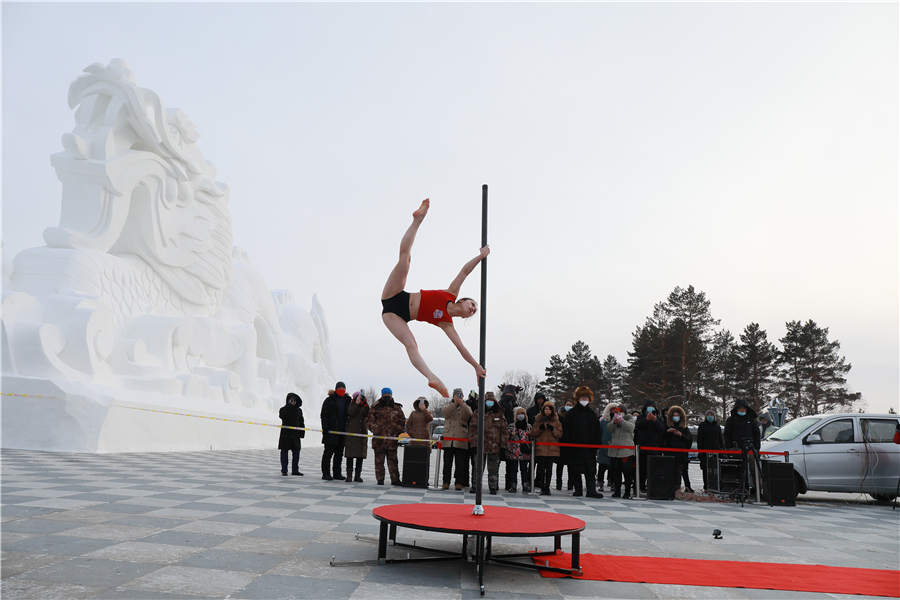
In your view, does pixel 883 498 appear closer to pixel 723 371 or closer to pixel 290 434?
pixel 290 434

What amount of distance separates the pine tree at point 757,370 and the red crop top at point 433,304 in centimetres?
4717

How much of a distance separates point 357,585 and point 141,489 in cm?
586

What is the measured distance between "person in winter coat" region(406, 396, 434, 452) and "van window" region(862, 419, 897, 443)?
28.6 ft

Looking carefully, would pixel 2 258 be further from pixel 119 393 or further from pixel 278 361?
pixel 278 361

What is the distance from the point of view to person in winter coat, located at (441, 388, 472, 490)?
11812mm

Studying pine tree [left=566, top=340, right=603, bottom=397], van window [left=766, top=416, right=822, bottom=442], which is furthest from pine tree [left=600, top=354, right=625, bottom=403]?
van window [left=766, top=416, right=822, bottom=442]

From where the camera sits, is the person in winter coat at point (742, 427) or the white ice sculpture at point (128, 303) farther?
the white ice sculpture at point (128, 303)

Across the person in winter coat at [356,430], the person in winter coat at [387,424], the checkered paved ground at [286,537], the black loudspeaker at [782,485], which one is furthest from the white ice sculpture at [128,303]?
the black loudspeaker at [782,485]

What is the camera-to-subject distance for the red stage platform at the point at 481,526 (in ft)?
15.3

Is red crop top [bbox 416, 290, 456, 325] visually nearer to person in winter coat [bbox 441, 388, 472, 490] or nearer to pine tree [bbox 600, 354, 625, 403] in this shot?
person in winter coat [bbox 441, 388, 472, 490]

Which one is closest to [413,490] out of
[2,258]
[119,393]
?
[119,393]

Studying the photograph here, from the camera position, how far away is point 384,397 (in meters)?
12.0

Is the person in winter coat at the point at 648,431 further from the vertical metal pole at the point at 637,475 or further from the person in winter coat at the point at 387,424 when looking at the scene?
the person in winter coat at the point at 387,424

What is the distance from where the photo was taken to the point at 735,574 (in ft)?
17.5
